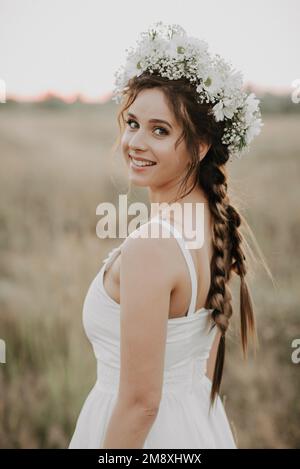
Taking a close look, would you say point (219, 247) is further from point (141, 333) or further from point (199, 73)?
point (199, 73)

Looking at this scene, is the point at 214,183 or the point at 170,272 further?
the point at 214,183

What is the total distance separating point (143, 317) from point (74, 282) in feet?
11.9

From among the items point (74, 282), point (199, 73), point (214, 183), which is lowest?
point (74, 282)

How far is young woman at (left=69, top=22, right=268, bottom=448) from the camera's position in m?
Result: 1.53

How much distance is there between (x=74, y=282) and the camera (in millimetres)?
5055

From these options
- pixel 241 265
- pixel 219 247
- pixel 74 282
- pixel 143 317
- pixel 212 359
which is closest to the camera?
pixel 143 317

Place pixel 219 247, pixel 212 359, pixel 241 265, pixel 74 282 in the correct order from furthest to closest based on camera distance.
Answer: pixel 74 282
pixel 212 359
pixel 241 265
pixel 219 247

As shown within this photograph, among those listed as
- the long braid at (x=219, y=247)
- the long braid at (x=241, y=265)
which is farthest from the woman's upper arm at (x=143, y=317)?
the long braid at (x=241, y=265)

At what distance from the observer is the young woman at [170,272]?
1.53m

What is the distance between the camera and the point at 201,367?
194cm

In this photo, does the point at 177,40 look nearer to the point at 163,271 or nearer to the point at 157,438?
the point at 163,271

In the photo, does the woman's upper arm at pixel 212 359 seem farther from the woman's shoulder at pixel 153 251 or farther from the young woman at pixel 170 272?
the woman's shoulder at pixel 153 251

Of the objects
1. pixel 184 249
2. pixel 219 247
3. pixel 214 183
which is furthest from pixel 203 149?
pixel 184 249
